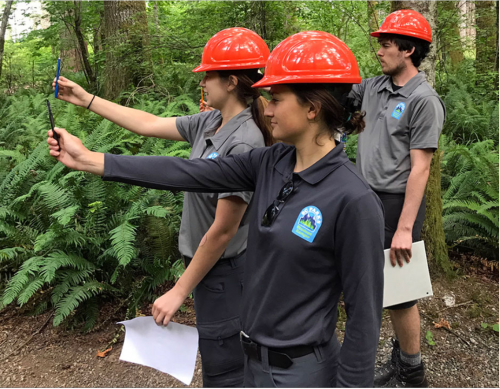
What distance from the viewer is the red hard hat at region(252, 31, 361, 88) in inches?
63.0

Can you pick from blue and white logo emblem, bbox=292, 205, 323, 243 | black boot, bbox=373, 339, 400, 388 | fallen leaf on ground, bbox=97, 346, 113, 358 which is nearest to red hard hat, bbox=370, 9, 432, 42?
blue and white logo emblem, bbox=292, 205, 323, 243

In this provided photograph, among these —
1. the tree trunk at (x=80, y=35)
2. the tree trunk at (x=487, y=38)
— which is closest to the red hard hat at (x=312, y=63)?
the tree trunk at (x=80, y=35)

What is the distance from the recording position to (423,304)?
4.45 metres

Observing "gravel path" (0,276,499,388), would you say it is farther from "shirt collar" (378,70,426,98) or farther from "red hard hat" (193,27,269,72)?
"red hard hat" (193,27,269,72)

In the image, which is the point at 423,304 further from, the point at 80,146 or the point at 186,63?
the point at 186,63

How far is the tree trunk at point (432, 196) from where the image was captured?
159 inches

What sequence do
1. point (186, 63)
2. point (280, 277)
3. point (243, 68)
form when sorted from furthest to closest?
point (186, 63), point (243, 68), point (280, 277)

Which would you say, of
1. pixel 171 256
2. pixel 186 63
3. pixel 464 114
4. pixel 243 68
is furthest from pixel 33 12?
pixel 243 68

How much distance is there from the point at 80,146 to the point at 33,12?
9.77 m

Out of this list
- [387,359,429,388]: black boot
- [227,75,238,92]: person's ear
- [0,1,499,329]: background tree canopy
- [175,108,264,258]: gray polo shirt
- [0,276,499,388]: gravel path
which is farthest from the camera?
[0,1,499,329]: background tree canopy

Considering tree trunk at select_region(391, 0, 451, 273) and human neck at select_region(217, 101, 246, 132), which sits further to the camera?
tree trunk at select_region(391, 0, 451, 273)

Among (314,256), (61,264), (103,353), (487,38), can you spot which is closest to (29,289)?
(61,264)

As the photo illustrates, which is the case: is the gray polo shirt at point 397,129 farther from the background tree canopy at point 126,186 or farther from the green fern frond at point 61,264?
the green fern frond at point 61,264

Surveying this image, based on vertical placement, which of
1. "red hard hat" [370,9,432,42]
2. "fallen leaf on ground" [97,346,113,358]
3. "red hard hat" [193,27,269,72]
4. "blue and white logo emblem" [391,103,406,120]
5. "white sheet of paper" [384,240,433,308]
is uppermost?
"red hard hat" [193,27,269,72]
